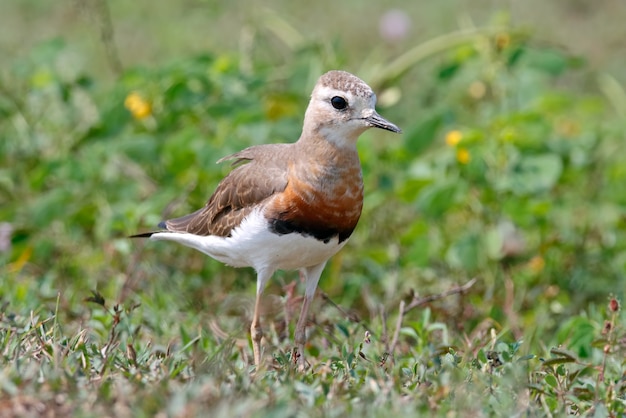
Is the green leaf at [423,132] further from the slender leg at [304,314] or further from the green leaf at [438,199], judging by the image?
the slender leg at [304,314]

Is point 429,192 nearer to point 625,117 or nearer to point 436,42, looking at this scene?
point 436,42

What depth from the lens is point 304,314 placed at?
484cm

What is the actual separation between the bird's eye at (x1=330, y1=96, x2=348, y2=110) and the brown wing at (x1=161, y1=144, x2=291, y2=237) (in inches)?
13.0

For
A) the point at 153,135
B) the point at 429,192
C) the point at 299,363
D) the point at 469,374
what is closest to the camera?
the point at 469,374

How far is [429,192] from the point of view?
6.29m

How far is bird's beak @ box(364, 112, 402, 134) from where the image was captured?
458cm

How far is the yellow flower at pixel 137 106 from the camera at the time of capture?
22.2 ft

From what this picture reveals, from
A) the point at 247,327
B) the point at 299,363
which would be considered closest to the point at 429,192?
the point at 247,327

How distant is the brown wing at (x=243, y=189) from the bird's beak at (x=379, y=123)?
43 cm

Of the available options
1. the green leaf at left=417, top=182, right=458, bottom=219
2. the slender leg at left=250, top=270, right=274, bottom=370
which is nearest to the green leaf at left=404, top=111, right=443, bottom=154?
the green leaf at left=417, top=182, right=458, bottom=219

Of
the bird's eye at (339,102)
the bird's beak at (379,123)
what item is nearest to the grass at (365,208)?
the bird's beak at (379,123)

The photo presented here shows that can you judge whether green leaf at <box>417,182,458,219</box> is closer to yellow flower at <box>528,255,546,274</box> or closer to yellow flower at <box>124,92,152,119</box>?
yellow flower at <box>528,255,546,274</box>

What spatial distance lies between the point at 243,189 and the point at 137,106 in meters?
Result: 2.13

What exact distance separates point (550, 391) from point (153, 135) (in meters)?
3.50
